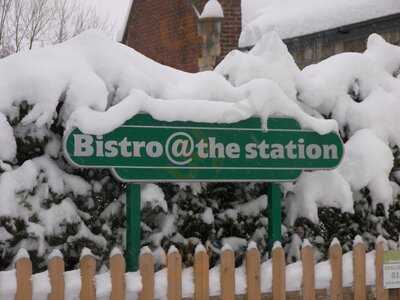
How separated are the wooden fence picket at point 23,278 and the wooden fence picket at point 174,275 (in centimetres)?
83

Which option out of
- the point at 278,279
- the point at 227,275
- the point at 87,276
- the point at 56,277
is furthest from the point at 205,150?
the point at 56,277

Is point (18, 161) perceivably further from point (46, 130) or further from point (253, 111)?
point (253, 111)

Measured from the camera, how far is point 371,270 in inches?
205

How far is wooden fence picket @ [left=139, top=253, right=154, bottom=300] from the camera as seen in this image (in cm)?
430

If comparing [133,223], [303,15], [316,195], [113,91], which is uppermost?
[303,15]

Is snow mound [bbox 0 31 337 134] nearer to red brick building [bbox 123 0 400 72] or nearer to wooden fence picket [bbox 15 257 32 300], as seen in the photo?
wooden fence picket [bbox 15 257 32 300]

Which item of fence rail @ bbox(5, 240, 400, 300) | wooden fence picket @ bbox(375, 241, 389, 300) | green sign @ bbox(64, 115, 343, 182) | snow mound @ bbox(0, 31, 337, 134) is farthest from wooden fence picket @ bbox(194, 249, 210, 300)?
wooden fence picket @ bbox(375, 241, 389, 300)

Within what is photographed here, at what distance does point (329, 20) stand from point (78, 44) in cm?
872

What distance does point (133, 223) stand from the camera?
465 centimetres

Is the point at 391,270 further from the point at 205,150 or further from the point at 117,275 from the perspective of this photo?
the point at 117,275

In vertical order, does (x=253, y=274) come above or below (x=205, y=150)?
below

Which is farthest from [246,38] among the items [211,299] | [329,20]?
[211,299]

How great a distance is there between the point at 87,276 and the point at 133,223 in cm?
58

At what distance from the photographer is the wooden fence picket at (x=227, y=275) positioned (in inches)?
179
